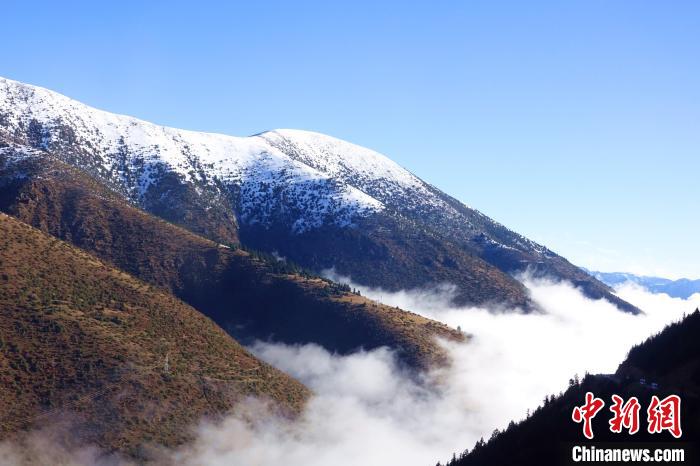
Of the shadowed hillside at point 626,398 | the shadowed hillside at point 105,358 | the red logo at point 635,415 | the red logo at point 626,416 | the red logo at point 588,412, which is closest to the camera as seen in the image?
the red logo at point 635,415

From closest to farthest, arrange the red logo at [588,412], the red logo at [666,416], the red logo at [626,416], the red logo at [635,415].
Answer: the red logo at [666,416] → the red logo at [635,415] → the red logo at [626,416] → the red logo at [588,412]

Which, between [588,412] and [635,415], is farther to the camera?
[588,412]

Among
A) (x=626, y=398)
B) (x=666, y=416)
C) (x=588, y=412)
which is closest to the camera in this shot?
(x=666, y=416)

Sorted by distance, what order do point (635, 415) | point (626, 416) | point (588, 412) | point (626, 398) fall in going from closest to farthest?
point (626, 416) → point (635, 415) → point (588, 412) → point (626, 398)

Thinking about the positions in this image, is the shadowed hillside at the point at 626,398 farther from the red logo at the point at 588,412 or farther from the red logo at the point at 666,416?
the red logo at the point at 588,412

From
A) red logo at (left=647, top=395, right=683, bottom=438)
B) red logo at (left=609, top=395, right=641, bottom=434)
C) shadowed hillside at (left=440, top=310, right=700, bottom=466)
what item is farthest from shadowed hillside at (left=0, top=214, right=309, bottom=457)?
red logo at (left=647, top=395, right=683, bottom=438)

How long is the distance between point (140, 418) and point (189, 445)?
11.5m

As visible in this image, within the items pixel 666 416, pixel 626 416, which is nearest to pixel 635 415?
pixel 626 416

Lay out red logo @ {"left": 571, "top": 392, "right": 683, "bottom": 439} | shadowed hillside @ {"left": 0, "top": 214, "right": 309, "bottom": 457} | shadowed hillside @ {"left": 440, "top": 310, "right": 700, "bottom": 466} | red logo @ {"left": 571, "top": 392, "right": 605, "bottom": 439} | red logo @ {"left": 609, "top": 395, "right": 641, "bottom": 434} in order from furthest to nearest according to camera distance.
→ shadowed hillside @ {"left": 0, "top": 214, "right": 309, "bottom": 457} < red logo @ {"left": 571, "top": 392, "right": 605, "bottom": 439} < red logo @ {"left": 609, "top": 395, "right": 641, "bottom": 434} < shadowed hillside @ {"left": 440, "top": 310, "right": 700, "bottom": 466} < red logo @ {"left": 571, "top": 392, "right": 683, "bottom": 439}

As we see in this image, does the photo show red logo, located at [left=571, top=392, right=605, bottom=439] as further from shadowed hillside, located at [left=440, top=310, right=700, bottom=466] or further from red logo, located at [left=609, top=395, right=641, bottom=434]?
red logo, located at [left=609, top=395, right=641, bottom=434]

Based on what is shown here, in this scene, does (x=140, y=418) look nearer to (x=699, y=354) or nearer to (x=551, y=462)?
(x=551, y=462)

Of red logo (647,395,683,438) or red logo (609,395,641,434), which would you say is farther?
red logo (609,395,641,434)

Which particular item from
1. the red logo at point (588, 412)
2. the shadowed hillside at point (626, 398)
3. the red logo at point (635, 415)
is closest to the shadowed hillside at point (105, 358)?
the shadowed hillside at point (626, 398)

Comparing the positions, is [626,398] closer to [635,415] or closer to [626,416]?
[635,415]
